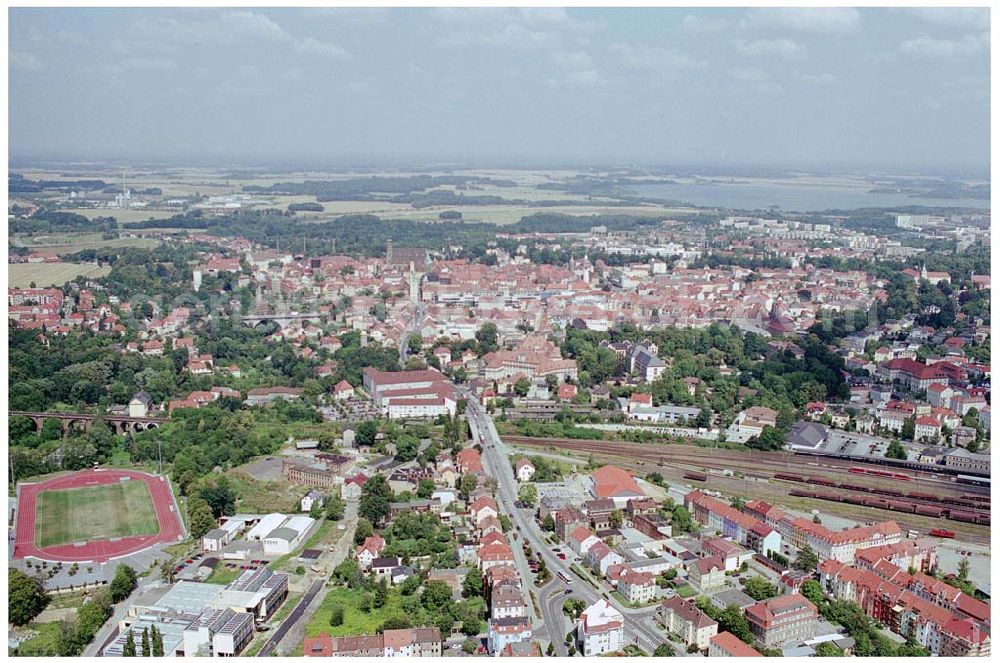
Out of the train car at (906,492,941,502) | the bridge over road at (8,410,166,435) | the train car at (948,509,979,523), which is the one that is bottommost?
the train car at (948,509,979,523)

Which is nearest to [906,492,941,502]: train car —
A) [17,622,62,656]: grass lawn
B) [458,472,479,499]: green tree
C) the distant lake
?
A: [458,472,479,499]: green tree

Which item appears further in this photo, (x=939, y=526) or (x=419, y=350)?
(x=419, y=350)

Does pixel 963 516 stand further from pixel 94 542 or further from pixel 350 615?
pixel 94 542

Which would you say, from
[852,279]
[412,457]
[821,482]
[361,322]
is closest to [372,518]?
[412,457]

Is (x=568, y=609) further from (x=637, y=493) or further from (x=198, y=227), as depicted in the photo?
(x=198, y=227)

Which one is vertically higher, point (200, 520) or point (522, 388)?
point (522, 388)

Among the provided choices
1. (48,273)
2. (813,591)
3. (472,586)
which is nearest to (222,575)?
(472,586)

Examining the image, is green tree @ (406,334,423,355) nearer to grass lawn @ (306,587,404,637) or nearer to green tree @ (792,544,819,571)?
grass lawn @ (306,587,404,637)
